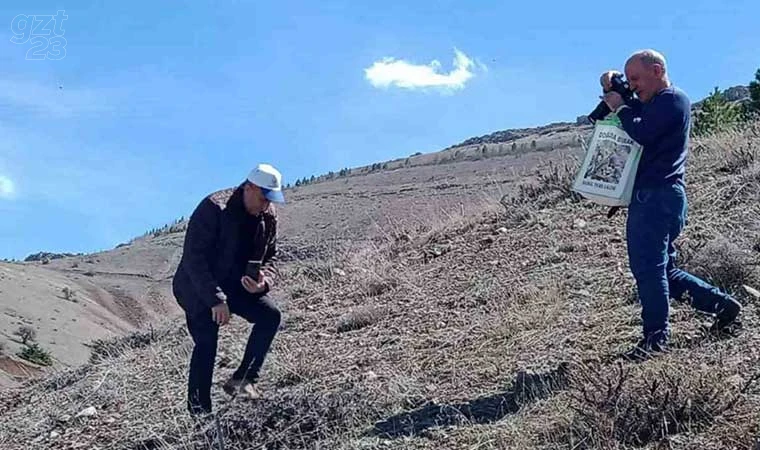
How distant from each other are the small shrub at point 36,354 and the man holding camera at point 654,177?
2407cm

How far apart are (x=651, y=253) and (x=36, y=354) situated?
2732cm

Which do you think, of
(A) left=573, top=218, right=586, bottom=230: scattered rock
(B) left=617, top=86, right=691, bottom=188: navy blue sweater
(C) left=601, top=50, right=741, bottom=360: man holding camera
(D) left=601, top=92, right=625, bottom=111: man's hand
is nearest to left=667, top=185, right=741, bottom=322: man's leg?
(C) left=601, top=50, right=741, bottom=360: man holding camera

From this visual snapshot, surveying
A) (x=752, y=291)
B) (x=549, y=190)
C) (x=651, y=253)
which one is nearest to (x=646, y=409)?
(x=651, y=253)

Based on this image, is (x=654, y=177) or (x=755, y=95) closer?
(x=654, y=177)

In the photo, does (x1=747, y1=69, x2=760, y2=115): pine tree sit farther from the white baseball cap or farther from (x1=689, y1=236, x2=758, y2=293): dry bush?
the white baseball cap

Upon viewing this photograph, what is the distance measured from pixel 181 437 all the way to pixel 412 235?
Answer: 8690 millimetres

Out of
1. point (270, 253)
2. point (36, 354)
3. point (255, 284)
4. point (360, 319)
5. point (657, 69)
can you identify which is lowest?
point (36, 354)

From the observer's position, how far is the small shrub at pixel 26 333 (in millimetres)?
33141

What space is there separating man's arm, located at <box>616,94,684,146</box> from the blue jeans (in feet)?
0.98


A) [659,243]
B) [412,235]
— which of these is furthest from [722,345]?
[412,235]

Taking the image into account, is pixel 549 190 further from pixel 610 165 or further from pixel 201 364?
pixel 201 364

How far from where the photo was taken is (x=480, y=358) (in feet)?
21.1

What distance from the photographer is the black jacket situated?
5910mm

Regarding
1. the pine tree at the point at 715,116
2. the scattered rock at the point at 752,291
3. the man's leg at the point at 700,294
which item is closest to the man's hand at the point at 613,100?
the man's leg at the point at 700,294
